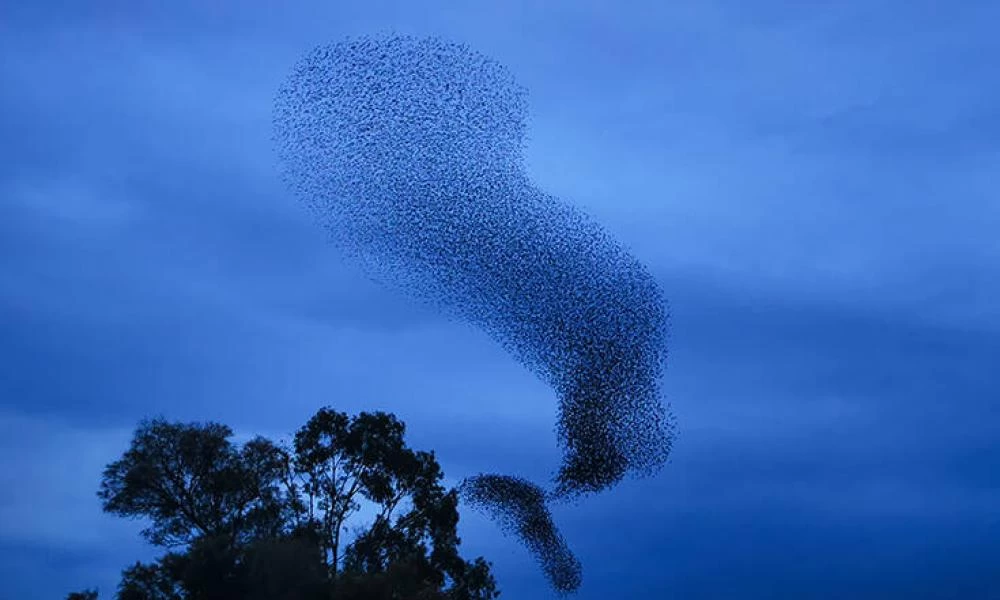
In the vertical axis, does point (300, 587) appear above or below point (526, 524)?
below

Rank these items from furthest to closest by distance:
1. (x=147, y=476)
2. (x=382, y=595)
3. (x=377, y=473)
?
(x=377, y=473)
(x=147, y=476)
(x=382, y=595)

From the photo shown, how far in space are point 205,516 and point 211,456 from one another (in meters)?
2.26

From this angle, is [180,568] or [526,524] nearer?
[180,568]

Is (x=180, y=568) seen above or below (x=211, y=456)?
below

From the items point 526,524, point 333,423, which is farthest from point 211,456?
point 526,524

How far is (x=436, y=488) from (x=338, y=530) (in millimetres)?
4550

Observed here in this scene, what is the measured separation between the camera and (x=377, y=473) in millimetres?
48062

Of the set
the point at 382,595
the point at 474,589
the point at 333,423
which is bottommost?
the point at 382,595

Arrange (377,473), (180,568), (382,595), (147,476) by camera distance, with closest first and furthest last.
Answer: (382,595) → (180,568) → (147,476) → (377,473)

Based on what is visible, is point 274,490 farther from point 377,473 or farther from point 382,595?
point 382,595

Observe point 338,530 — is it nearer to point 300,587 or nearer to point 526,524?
point 526,524

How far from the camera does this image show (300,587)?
118 feet

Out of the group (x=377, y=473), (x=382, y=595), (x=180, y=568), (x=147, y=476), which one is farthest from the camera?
(x=377, y=473)

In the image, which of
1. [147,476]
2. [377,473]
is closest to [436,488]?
[377,473]
